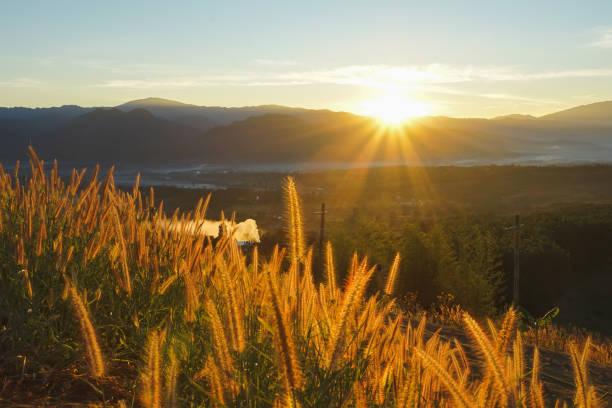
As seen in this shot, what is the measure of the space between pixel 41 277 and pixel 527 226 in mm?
29882

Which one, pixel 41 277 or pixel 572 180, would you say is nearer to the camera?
pixel 41 277

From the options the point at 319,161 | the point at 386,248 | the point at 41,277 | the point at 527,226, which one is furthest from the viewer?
the point at 319,161

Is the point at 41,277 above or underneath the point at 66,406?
above

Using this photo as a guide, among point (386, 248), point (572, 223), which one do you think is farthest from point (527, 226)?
point (386, 248)

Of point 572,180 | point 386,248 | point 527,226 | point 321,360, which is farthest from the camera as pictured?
point 572,180

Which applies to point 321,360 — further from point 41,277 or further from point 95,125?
point 95,125

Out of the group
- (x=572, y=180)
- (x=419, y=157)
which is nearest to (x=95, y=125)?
(x=419, y=157)

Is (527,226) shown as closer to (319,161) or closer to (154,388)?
(154,388)

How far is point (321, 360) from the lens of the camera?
8.18 ft

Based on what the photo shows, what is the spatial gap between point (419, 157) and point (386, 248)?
17772 cm

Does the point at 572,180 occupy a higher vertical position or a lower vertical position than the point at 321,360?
lower

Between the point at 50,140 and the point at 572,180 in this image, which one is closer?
the point at 572,180

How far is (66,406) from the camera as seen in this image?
319 centimetres

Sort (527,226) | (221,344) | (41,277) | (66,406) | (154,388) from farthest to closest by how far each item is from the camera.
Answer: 1. (527,226)
2. (41,277)
3. (66,406)
4. (221,344)
5. (154,388)
